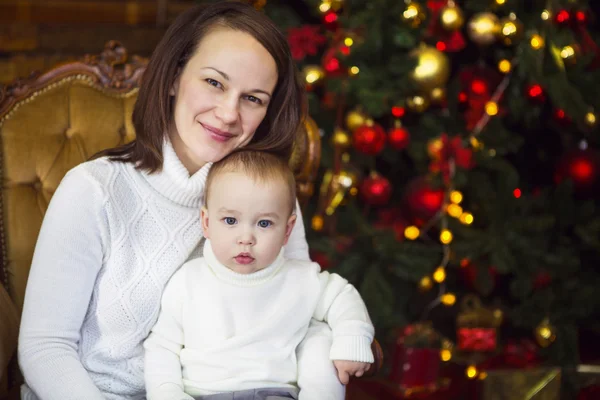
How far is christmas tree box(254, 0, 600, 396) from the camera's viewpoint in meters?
2.66

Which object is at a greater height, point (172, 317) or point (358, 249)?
point (358, 249)

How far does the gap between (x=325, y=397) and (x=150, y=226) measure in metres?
0.54

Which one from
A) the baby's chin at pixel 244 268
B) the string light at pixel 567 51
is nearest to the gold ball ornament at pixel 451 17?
the string light at pixel 567 51

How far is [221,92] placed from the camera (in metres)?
1.60

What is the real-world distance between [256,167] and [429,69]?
1234 mm

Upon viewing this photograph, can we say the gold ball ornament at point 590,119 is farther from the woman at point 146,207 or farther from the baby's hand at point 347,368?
the baby's hand at point 347,368

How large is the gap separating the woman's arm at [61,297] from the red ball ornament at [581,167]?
6.66 ft

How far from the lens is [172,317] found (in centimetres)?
158

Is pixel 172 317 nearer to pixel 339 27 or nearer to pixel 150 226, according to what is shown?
pixel 150 226

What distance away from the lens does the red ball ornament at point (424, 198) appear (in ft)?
8.98

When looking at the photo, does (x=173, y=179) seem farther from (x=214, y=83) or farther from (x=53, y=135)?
(x=53, y=135)

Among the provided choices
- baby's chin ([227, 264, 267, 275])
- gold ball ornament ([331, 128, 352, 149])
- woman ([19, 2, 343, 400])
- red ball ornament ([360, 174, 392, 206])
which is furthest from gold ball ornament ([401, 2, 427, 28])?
baby's chin ([227, 264, 267, 275])

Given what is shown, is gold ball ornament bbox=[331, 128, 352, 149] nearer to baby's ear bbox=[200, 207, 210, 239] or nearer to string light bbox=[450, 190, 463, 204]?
string light bbox=[450, 190, 463, 204]

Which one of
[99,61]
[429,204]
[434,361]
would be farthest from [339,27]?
[434,361]
